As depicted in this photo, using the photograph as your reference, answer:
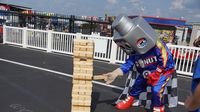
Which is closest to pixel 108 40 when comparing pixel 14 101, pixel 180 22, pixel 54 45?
pixel 54 45

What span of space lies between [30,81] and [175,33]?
12.8m

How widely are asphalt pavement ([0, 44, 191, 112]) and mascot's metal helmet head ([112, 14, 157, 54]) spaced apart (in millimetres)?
1716

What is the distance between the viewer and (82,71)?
12.6 ft

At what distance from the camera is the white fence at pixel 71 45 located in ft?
27.8

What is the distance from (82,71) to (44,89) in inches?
81.5

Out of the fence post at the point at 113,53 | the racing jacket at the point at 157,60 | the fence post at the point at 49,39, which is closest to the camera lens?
the racing jacket at the point at 157,60

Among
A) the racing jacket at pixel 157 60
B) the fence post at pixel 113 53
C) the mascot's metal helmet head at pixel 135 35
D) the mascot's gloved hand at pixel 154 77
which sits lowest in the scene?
the fence post at pixel 113 53

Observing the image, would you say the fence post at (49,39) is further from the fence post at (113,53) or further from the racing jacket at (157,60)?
the racing jacket at (157,60)

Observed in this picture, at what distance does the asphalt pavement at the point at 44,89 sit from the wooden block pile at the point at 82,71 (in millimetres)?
654

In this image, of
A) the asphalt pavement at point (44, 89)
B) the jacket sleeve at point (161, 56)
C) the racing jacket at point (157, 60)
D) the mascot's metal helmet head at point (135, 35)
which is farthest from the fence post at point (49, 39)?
the jacket sleeve at point (161, 56)

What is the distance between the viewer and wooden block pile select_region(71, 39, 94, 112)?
12.6 feet

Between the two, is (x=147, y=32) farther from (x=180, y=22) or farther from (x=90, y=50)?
(x=180, y=22)

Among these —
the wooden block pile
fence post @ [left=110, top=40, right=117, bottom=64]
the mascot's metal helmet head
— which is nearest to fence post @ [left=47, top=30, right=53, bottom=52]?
fence post @ [left=110, top=40, right=117, bottom=64]

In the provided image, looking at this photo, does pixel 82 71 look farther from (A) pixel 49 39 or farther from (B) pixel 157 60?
(A) pixel 49 39
